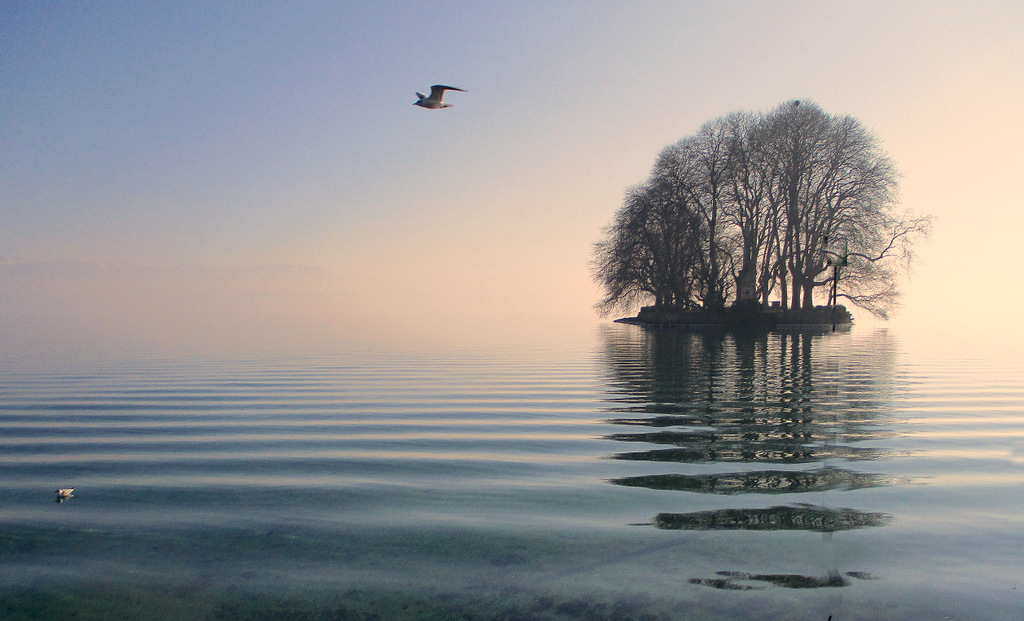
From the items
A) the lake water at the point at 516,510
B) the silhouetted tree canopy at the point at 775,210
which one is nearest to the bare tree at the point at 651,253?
Result: the silhouetted tree canopy at the point at 775,210

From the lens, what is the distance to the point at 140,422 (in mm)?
10094

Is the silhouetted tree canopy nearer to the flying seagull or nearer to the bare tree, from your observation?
the bare tree

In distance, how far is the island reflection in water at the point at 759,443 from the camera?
4.94 metres

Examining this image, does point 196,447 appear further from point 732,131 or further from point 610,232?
point 610,232

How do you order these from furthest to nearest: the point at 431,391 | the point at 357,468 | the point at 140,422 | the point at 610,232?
the point at 610,232 → the point at 431,391 → the point at 140,422 → the point at 357,468

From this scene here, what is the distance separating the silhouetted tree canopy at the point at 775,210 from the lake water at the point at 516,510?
38.0 m

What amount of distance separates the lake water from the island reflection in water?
43 mm

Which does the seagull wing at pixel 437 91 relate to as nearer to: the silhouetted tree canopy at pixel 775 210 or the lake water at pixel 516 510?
the lake water at pixel 516 510

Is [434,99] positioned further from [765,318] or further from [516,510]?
[765,318]

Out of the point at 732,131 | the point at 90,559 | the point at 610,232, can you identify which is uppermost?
the point at 732,131

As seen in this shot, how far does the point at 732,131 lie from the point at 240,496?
48.6 m

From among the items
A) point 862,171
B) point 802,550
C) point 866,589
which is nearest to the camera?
point 866,589

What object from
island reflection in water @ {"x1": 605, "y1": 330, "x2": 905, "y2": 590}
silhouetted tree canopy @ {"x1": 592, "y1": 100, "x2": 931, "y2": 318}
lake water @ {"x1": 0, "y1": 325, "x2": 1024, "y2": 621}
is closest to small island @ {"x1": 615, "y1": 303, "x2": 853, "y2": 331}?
silhouetted tree canopy @ {"x1": 592, "y1": 100, "x2": 931, "y2": 318}

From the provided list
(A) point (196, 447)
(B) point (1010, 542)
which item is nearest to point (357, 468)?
(A) point (196, 447)
